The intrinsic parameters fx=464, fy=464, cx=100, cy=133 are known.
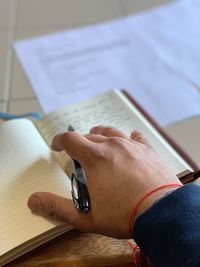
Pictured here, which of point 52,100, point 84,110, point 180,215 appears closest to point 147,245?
point 180,215

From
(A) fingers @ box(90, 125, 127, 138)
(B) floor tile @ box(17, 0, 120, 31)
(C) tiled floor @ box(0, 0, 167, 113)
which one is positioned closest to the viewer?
(A) fingers @ box(90, 125, 127, 138)

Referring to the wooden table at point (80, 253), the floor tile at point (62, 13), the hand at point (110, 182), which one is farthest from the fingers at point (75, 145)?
the floor tile at point (62, 13)

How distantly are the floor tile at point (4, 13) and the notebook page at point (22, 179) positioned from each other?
0.42 metres

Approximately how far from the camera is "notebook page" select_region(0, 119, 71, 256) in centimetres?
60

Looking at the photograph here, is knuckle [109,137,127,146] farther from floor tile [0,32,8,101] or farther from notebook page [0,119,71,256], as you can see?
floor tile [0,32,8,101]

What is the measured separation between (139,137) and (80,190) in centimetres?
15

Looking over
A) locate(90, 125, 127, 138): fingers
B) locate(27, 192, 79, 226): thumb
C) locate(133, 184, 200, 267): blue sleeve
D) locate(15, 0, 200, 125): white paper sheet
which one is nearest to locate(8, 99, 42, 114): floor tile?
locate(15, 0, 200, 125): white paper sheet

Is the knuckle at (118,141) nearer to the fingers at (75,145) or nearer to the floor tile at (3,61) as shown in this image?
the fingers at (75,145)

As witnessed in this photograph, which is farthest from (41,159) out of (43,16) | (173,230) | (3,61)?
(43,16)

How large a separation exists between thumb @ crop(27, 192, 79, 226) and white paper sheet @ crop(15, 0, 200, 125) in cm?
29

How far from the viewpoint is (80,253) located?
2.01 feet

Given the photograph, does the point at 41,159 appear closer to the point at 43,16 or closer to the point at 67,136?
the point at 67,136

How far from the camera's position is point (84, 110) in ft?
2.66

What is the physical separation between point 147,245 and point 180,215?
5 centimetres
